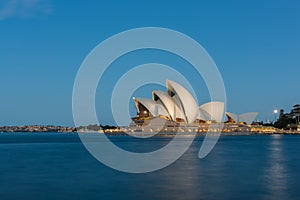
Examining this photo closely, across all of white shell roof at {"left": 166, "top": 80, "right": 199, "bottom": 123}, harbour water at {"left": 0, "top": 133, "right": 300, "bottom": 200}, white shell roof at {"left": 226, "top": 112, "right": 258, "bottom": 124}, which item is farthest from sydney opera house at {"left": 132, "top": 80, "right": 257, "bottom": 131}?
harbour water at {"left": 0, "top": 133, "right": 300, "bottom": 200}

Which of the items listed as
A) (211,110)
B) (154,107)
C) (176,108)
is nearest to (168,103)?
(176,108)

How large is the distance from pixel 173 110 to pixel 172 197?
67694mm

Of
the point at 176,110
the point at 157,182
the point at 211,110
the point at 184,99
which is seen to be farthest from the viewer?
the point at 211,110

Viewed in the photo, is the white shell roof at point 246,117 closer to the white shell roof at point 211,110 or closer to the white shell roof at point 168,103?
the white shell roof at point 211,110

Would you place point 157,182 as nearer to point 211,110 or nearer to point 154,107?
point 154,107

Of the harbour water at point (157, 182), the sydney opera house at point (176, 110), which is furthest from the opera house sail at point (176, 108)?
the harbour water at point (157, 182)

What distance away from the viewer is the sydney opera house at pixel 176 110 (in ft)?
248

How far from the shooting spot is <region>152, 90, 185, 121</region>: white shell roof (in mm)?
78750

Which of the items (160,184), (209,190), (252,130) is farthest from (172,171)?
(252,130)

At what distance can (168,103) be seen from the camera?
79.7 meters

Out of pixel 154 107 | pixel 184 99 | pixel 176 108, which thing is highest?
pixel 184 99

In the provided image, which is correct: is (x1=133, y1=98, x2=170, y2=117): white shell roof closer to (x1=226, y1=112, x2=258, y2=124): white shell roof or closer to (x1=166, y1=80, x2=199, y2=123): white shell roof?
(x1=166, y1=80, x2=199, y2=123): white shell roof

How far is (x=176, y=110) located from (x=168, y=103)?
10.3 ft

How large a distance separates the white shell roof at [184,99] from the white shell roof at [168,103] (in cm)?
121
